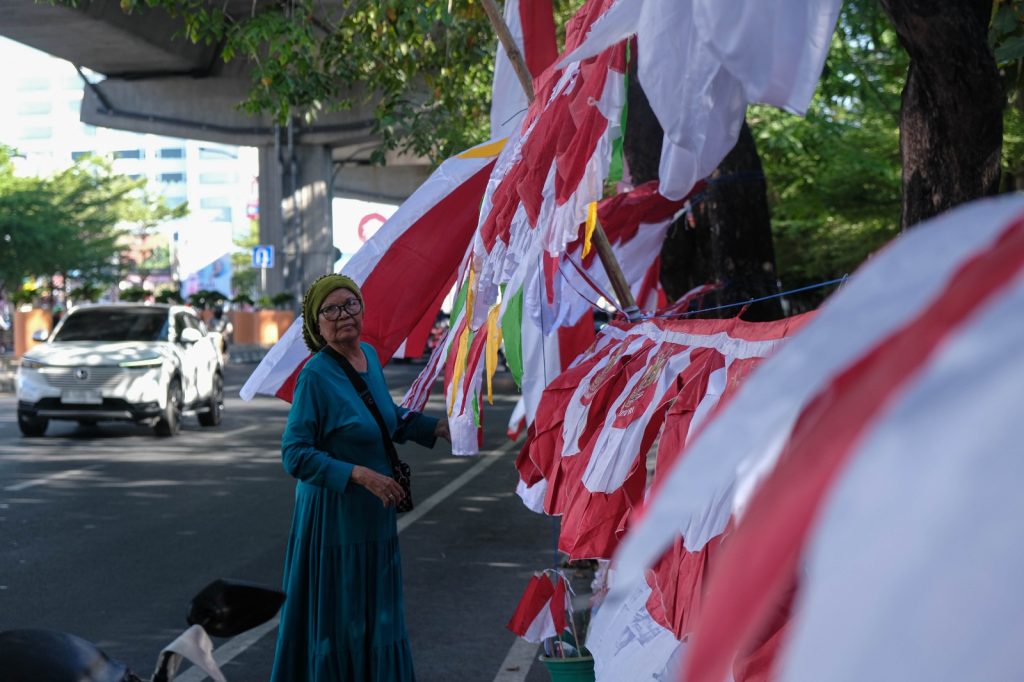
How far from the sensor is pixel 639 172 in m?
9.90

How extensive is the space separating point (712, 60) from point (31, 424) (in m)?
16.1

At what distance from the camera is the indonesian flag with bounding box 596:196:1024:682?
0.96 m

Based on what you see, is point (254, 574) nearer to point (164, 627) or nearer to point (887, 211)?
point (164, 627)

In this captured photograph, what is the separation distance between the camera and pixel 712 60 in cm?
333

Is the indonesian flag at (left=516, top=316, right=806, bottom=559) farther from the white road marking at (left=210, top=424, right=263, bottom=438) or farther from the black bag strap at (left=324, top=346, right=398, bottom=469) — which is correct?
the white road marking at (left=210, top=424, right=263, bottom=438)

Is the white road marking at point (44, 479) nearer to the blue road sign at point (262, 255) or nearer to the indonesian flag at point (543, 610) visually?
the indonesian flag at point (543, 610)

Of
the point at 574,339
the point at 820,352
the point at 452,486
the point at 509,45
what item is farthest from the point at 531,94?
the point at 452,486

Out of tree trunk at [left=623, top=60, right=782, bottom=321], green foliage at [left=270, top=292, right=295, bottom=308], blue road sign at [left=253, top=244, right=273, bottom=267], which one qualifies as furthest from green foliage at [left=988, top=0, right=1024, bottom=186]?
green foliage at [left=270, top=292, right=295, bottom=308]

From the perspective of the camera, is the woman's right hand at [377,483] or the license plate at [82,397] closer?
the woman's right hand at [377,483]

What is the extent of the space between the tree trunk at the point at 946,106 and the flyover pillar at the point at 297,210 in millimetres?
42001

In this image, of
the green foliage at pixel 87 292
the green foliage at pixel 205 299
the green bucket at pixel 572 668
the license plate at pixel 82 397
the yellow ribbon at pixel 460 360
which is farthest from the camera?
the green foliage at pixel 205 299

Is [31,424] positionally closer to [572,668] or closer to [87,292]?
[572,668]

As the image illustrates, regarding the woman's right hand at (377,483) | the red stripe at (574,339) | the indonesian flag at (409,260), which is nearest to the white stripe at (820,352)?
the woman's right hand at (377,483)

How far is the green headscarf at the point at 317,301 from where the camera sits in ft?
16.9
